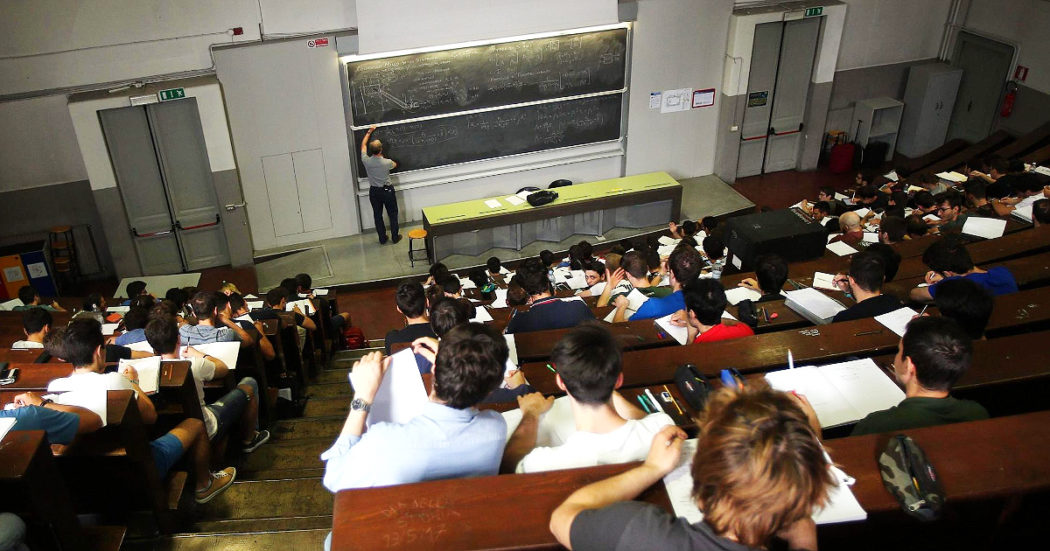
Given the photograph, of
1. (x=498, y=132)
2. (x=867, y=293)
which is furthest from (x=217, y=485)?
(x=498, y=132)

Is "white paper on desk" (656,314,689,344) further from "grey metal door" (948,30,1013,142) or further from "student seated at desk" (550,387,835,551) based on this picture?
"grey metal door" (948,30,1013,142)

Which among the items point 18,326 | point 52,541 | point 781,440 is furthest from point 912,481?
point 18,326

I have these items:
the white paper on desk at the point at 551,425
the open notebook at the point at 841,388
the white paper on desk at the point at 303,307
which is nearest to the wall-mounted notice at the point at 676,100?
the white paper on desk at the point at 303,307

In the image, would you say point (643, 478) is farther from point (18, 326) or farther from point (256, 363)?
point (18, 326)

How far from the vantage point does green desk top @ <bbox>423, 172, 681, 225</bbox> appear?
923cm

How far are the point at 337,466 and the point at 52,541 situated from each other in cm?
134

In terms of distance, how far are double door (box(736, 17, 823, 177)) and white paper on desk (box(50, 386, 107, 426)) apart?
974cm

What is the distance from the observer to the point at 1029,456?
6.98 ft

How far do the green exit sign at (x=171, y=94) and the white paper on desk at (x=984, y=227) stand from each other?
7875 millimetres

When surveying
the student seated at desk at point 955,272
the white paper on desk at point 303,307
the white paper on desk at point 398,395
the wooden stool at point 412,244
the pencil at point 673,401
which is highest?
the white paper on desk at point 398,395

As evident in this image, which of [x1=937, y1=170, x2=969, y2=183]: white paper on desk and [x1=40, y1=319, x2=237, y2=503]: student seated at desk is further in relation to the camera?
[x1=937, y1=170, x2=969, y2=183]: white paper on desk

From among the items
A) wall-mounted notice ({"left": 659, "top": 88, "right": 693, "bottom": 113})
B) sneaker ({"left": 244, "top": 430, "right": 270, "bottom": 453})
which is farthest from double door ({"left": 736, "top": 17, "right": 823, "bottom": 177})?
sneaker ({"left": 244, "top": 430, "right": 270, "bottom": 453})

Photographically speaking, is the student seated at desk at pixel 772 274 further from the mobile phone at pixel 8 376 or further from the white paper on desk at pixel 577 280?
the mobile phone at pixel 8 376

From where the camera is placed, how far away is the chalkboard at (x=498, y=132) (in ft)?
31.4
